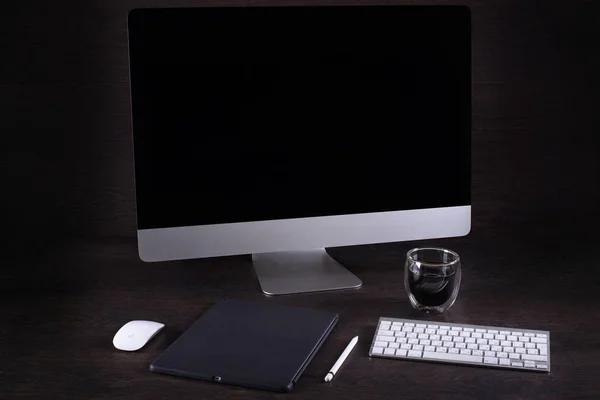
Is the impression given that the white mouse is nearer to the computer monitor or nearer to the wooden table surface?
the wooden table surface

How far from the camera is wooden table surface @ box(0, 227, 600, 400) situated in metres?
1.16

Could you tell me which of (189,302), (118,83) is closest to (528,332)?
(189,302)

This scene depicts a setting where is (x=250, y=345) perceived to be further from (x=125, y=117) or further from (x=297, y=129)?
(x=125, y=117)

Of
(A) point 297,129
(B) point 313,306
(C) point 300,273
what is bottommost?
(B) point 313,306

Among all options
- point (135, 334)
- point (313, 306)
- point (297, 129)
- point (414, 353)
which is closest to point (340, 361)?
point (414, 353)

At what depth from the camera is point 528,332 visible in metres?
1.30

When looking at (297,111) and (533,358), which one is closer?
(533,358)

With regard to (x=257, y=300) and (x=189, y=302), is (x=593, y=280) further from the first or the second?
(x=189, y=302)

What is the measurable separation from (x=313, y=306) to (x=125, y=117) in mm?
671

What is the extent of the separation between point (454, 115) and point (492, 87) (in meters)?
0.34

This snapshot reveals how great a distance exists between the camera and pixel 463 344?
1.26 metres

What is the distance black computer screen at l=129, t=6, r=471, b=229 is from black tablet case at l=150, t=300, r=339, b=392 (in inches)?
7.8

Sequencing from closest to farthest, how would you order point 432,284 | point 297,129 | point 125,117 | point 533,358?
point 533,358 < point 432,284 < point 297,129 < point 125,117

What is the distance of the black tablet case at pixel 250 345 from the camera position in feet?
3.85
